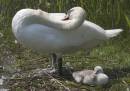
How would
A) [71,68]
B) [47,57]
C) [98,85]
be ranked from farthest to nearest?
1. [47,57]
2. [71,68]
3. [98,85]

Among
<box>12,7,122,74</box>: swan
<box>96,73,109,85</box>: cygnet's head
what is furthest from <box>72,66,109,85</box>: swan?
<box>12,7,122,74</box>: swan

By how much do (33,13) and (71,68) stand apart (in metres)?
0.75

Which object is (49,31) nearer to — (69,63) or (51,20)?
(51,20)

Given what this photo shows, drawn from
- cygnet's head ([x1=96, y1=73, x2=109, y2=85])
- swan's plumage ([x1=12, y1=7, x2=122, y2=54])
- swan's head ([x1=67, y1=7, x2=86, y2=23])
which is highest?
swan's head ([x1=67, y1=7, x2=86, y2=23])

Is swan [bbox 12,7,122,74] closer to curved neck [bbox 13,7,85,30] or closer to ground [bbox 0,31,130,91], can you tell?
curved neck [bbox 13,7,85,30]

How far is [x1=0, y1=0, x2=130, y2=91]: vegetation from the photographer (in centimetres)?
502

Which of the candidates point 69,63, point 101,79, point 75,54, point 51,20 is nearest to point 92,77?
point 101,79

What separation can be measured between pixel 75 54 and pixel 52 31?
911 millimetres

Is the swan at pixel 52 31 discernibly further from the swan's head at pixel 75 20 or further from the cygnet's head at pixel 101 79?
the cygnet's head at pixel 101 79

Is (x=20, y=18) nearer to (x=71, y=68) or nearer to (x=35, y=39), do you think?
(x=35, y=39)

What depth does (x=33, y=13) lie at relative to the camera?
4.99m

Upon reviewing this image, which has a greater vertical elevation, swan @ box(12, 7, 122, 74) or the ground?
swan @ box(12, 7, 122, 74)

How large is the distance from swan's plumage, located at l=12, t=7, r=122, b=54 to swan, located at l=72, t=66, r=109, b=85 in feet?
0.86

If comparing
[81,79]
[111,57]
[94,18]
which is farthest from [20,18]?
[94,18]
